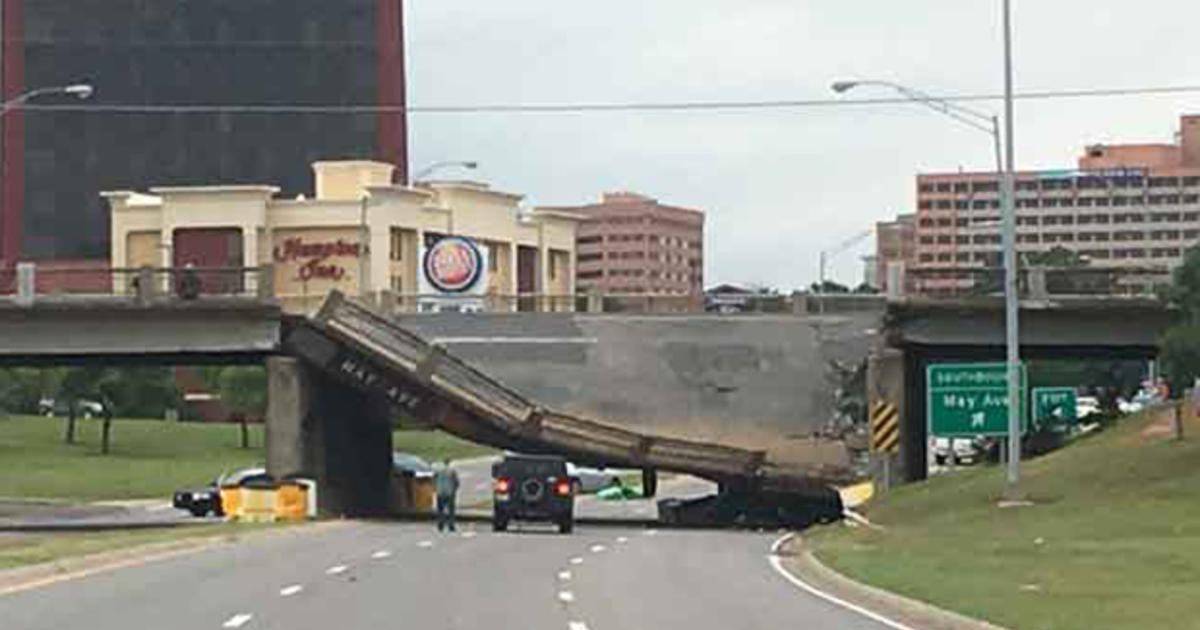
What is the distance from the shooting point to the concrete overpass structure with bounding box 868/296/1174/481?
6138cm

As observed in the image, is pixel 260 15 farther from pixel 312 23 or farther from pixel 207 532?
pixel 207 532

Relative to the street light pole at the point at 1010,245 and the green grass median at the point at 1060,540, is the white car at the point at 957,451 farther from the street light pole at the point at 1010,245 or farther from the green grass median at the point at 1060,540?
the street light pole at the point at 1010,245

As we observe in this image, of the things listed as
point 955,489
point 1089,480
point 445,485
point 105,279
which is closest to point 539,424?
point 445,485

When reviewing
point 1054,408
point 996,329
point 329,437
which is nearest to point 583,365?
→ point 329,437

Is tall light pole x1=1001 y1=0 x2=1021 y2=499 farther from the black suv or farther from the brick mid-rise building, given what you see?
the brick mid-rise building

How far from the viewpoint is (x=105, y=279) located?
114688mm

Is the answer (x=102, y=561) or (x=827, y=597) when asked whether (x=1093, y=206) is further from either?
(x=827, y=597)

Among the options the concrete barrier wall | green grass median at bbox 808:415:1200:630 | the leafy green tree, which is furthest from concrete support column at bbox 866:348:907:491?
the leafy green tree

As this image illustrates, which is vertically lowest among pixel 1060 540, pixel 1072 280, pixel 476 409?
pixel 1060 540

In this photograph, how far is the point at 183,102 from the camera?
142 meters

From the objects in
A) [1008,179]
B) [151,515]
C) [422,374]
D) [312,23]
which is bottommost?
[151,515]

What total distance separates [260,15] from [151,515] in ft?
249

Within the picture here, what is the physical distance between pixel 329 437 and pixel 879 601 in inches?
1568

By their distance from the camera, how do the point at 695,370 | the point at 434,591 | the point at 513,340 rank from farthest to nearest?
the point at 513,340, the point at 695,370, the point at 434,591
